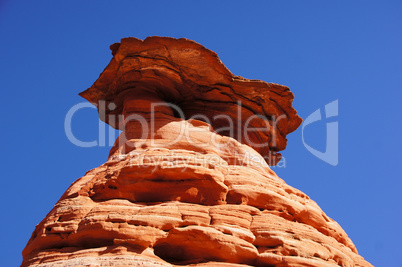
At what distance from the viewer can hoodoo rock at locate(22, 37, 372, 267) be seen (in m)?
9.99

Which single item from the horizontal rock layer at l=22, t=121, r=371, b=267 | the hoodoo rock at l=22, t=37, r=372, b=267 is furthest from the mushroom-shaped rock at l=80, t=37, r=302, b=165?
the horizontal rock layer at l=22, t=121, r=371, b=267

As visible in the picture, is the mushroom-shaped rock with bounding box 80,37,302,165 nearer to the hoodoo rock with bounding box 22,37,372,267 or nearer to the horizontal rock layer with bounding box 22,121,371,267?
the hoodoo rock with bounding box 22,37,372,267

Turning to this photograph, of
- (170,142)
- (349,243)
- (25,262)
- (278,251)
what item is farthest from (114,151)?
(349,243)

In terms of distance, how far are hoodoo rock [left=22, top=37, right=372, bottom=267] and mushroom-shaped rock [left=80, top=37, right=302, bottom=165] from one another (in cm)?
4

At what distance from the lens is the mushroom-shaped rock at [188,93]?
14.4 m

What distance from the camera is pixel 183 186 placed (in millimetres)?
11438

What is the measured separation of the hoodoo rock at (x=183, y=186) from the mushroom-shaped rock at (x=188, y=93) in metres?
0.04

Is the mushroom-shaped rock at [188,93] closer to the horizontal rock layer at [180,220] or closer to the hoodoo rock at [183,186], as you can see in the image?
the hoodoo rock at [183,186]

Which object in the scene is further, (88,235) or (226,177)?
(226,177)

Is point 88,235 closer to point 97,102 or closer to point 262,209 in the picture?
point 262,209

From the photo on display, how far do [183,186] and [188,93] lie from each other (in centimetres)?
503

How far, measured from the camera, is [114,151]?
45.3 ft

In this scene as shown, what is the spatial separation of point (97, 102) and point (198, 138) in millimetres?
5029

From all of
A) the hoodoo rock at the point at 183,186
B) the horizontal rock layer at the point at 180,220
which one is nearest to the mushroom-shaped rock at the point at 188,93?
the hoodoo rock at the point at 183,186
